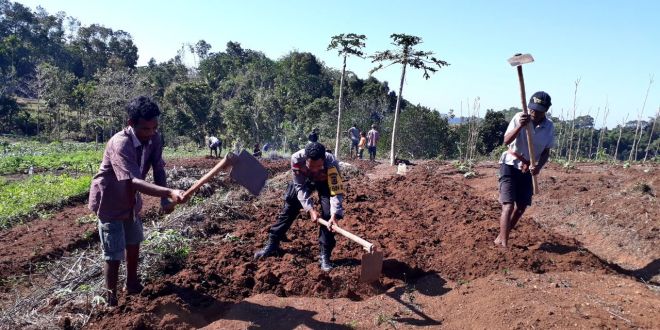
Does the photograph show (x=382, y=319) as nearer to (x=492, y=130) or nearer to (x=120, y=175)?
(x=120, y=175)

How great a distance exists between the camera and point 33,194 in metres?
9.91

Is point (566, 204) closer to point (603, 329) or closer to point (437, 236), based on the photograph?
point (437, 236)

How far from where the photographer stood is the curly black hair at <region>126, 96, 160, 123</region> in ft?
11.3

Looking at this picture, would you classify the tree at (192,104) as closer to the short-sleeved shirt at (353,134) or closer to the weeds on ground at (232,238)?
the short-sleeved shirt at (353,134)

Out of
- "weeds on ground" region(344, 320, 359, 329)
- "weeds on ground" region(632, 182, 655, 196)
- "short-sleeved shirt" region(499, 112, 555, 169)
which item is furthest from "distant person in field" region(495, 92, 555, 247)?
"weeds on ground" region(632, 182, 655, 196)

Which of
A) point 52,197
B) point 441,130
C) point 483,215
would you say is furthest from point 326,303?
point 441,130

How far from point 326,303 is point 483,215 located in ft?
10.4

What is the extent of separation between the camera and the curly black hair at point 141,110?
11.3 feet

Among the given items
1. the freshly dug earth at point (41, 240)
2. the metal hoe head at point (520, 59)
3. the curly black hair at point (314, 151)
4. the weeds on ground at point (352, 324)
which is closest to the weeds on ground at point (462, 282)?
the weeds on ground at point (352, 324)

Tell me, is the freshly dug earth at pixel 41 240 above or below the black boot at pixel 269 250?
below

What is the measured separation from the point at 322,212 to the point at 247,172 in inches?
49.2

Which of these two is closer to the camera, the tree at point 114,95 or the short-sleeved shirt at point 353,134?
the short-sleeved shirt at point 353,134

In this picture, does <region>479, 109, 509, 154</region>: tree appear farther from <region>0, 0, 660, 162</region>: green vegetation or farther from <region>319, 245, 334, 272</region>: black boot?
<region>319, 245, 334, 272</region>: black boot

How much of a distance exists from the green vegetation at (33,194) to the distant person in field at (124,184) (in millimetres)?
5657
